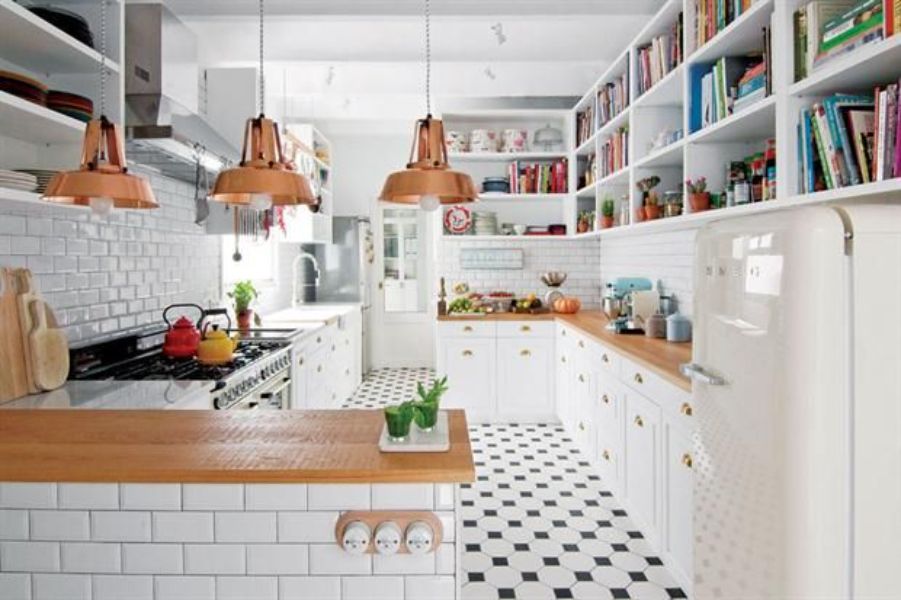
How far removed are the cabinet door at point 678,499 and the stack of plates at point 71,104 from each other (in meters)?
2.87

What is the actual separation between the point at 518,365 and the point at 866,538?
13.0 ft

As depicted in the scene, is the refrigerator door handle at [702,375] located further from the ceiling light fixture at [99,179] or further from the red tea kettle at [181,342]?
the red tea kettle at [181,342]

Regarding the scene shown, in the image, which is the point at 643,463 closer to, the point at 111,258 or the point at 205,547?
the point at 205,547

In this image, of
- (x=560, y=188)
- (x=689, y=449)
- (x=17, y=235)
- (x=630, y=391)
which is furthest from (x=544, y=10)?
(x=17, y=235)

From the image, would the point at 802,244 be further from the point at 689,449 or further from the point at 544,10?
the point at 544,10

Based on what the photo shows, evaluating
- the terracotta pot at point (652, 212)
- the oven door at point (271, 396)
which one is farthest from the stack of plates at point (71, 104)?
the terracotta pot at point (652, 212)

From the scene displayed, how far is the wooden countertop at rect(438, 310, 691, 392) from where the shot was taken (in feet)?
8.64

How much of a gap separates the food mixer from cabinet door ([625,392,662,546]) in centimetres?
101

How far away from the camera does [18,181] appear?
7.18 ft

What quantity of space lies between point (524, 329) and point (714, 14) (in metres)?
2.99

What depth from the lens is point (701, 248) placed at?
1.86 metres

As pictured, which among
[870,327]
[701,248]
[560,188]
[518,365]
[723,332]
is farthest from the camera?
[560,188]

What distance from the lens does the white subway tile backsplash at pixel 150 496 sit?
4.70ft

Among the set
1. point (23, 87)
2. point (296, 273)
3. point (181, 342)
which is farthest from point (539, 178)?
point (23, 87)
